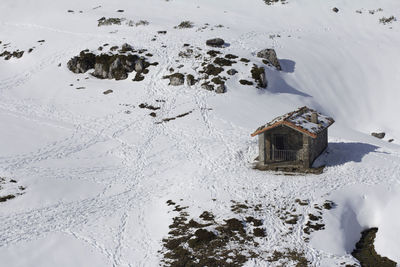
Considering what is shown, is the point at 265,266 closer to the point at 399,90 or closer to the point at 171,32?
the point at 399,90

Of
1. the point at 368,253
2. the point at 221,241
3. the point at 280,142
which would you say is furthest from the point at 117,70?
the point at 368,253

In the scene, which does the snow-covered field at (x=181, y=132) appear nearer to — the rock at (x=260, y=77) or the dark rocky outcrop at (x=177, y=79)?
the dark rocky outcrop at (x=177, y=79)

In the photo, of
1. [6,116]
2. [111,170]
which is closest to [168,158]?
[111,170]

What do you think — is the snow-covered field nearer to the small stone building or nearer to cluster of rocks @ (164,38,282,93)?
cluster of rocks @ (164,38,282,93)

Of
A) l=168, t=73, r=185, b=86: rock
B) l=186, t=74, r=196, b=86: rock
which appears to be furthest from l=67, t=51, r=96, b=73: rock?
l=186, t=74, r=196, b=86: rock

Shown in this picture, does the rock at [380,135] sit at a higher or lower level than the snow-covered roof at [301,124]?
lower

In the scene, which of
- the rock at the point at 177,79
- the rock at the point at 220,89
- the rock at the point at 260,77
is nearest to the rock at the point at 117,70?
the rock at the point at 177,79
